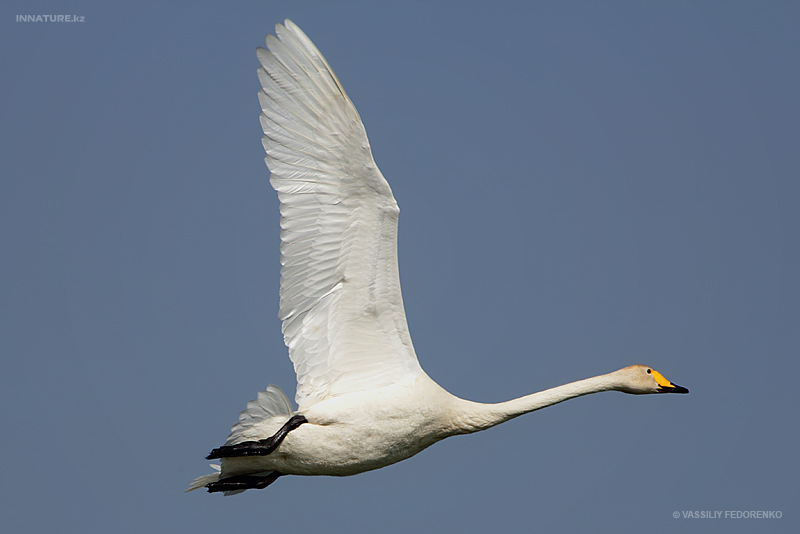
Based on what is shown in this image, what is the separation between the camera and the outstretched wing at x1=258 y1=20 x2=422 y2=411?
472 inches

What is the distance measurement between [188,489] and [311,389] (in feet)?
8.23

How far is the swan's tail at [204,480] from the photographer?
1358cm

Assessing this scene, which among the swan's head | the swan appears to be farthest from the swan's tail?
the swan's head

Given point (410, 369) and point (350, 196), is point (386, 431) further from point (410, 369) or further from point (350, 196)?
point (350, 196)

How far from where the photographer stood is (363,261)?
12.6 metres

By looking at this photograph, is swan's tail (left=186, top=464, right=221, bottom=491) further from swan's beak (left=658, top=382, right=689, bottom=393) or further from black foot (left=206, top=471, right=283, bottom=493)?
swan's beak (left=658, top=382, right=689, bottom=393)

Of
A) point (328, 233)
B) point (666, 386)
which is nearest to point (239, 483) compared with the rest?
point (328, 233)

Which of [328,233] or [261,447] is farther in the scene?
[261,447]

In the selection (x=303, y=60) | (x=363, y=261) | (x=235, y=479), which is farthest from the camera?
(x=235, y=479)

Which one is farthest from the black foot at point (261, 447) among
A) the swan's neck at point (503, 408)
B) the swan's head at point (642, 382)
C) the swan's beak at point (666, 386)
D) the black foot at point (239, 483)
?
the swan's beak at point (666, 386)

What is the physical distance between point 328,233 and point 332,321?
54.4 inches

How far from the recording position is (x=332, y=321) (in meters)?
13.0

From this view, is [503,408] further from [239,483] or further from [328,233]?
[239,483]

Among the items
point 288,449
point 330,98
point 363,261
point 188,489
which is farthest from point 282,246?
point 188,489
